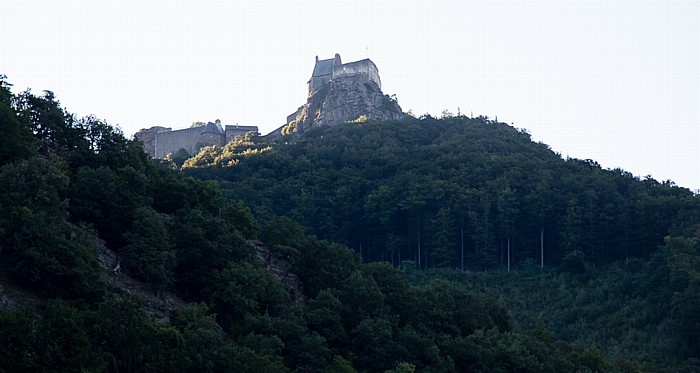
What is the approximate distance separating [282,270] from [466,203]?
98.4ft

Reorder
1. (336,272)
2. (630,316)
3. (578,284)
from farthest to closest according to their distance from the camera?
(578,284) → (630,316) → (336,272)

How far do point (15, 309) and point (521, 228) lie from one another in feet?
156

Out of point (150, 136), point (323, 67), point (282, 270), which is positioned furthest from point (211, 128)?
point (282, 270)

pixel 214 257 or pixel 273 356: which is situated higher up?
pixel 214 257

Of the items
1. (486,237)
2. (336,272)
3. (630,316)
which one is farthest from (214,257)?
(486,237)

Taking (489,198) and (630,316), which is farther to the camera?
(489,198)

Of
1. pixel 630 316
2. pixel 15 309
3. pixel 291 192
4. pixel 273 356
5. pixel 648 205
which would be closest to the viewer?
pixel 15 309

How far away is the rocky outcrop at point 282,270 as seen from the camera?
4481cm

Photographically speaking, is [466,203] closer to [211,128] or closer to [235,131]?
[211,128]

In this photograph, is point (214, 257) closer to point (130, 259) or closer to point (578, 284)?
point (130, 259)

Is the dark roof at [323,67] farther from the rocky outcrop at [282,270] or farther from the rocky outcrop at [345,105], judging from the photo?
the rocky outcrop at [282,270]

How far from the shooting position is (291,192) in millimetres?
80438

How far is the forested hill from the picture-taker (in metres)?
69.9

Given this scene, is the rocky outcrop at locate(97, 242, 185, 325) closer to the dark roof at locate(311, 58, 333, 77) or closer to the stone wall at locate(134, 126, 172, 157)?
the dark roof at locate(311, 58, 333, 77)
